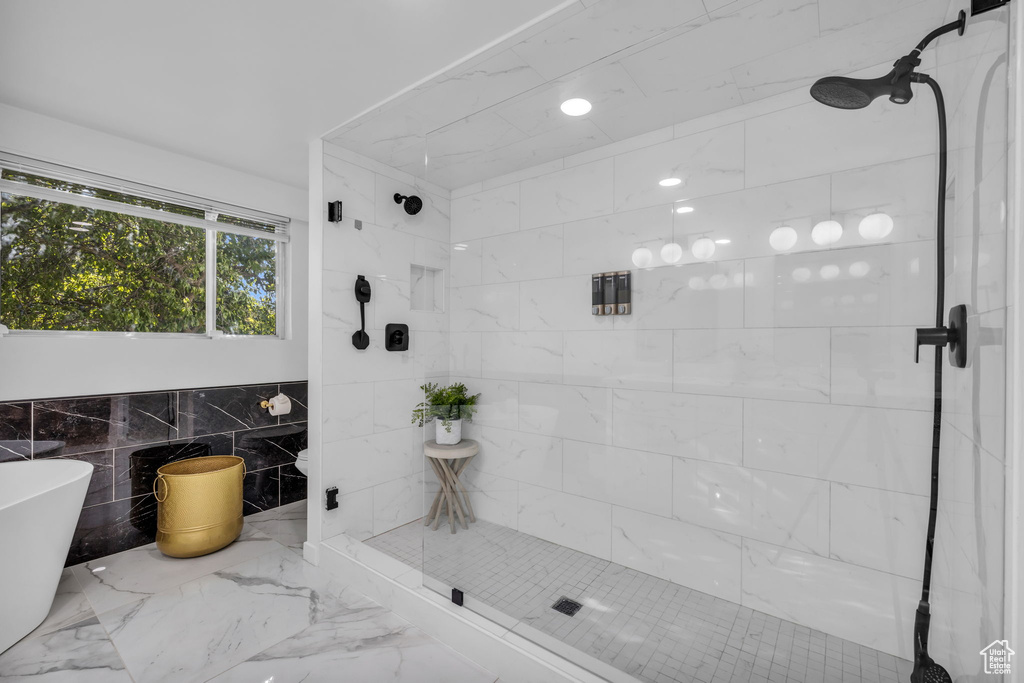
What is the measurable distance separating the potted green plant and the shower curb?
68 centimetres

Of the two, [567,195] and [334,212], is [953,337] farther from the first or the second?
[334,212]

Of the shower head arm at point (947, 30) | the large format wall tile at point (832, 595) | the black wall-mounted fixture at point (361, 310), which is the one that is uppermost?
the shower head arm at point (947, 30)

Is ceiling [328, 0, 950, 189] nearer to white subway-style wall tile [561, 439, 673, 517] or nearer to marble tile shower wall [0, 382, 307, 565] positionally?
white subway-style wall tile [561, 439, 673, 517]

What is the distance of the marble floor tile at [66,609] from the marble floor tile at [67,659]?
5 centimetres

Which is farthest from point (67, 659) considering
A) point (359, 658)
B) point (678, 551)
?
point (678, 551)

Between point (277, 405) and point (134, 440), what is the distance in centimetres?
80

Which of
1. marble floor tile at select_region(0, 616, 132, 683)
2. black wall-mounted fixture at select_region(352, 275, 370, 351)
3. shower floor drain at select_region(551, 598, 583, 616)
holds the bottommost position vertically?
marble floor tile at select_region(0, 616, 132, 683)

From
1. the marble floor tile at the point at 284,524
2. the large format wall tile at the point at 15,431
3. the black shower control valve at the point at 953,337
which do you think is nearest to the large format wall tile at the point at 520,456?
the black shower control valve at the point at 953,337

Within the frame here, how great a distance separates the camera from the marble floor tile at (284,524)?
2879 millimetres

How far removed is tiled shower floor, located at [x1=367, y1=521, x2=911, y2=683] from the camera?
1.31m

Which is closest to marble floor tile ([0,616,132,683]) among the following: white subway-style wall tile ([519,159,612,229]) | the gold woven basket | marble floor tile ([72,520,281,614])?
marble floor tile ([72,520,281,614])

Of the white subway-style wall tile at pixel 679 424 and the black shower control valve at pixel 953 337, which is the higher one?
the black shower control valve at pixel 953 337

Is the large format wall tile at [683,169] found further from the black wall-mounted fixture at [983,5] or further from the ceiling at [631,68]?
the black wall-mounted fixture at [983,5]

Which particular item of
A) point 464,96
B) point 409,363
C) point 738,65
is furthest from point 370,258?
point 738,65
